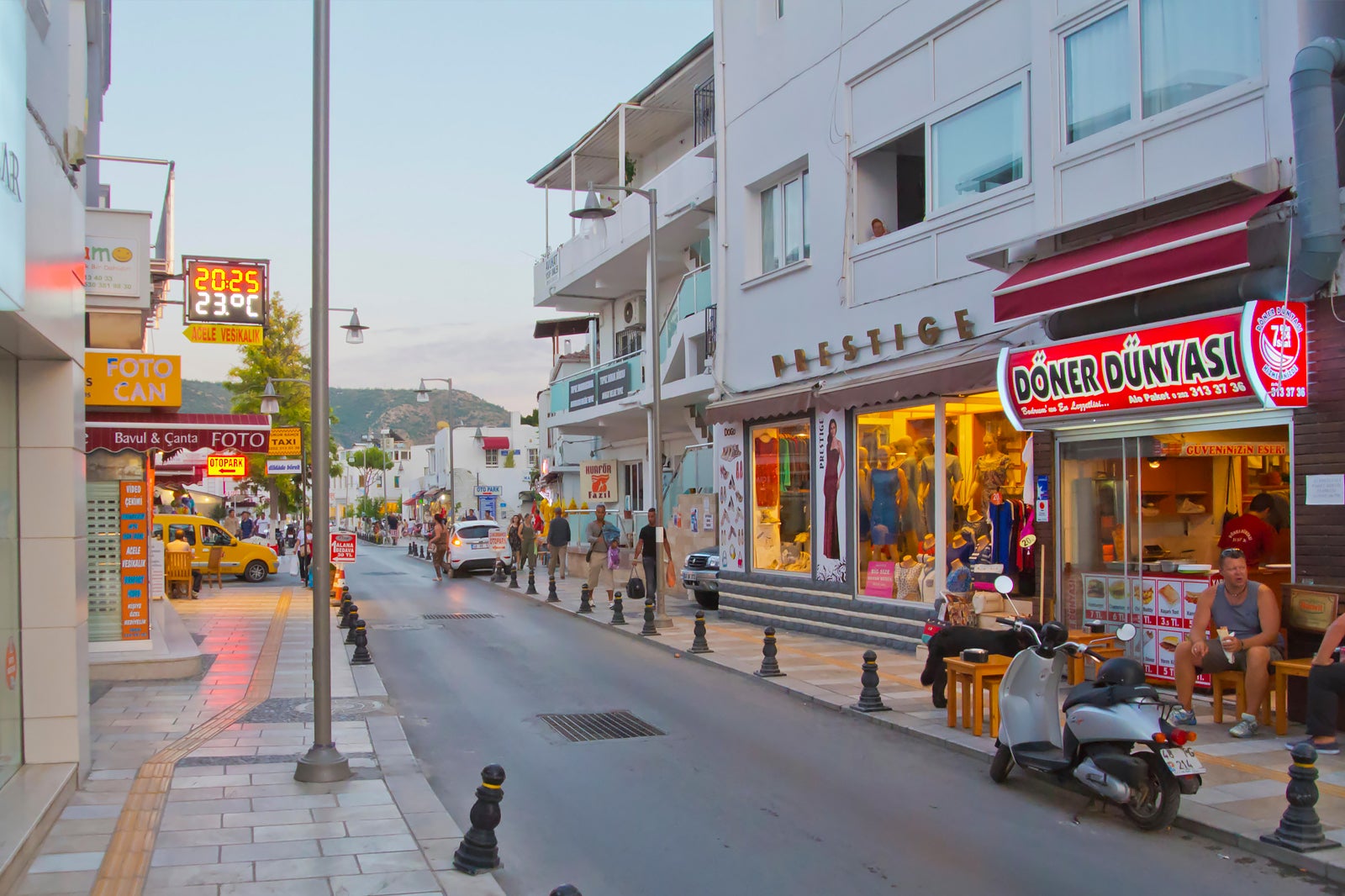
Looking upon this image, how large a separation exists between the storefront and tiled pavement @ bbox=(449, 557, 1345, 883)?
59.1 inches

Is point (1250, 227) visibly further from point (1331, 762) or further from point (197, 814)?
point (197, 814)

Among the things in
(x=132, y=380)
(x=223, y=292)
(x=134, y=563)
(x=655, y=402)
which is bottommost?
(x=134, y=563)

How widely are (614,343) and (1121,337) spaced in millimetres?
24402

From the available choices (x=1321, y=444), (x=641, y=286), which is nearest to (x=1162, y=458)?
(x=1321, y=444)

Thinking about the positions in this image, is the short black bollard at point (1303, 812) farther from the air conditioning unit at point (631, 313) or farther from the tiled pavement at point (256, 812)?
the air conditioning unit at point (631, 313)

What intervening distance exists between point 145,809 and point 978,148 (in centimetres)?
1185

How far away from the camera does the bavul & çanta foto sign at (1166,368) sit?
936 cm

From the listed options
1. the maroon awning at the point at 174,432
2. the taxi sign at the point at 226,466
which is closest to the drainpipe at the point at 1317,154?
the maroon awning at the point at 174,432

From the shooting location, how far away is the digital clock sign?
574 inches

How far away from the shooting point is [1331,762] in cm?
828

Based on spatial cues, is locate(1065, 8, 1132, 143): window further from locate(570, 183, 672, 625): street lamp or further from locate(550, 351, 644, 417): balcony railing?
locate(550, 351, 644, 417): balcony railing

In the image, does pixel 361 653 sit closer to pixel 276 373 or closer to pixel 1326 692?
pixel 1326 692

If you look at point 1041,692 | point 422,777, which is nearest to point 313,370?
point 422,777

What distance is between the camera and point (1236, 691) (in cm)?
967
